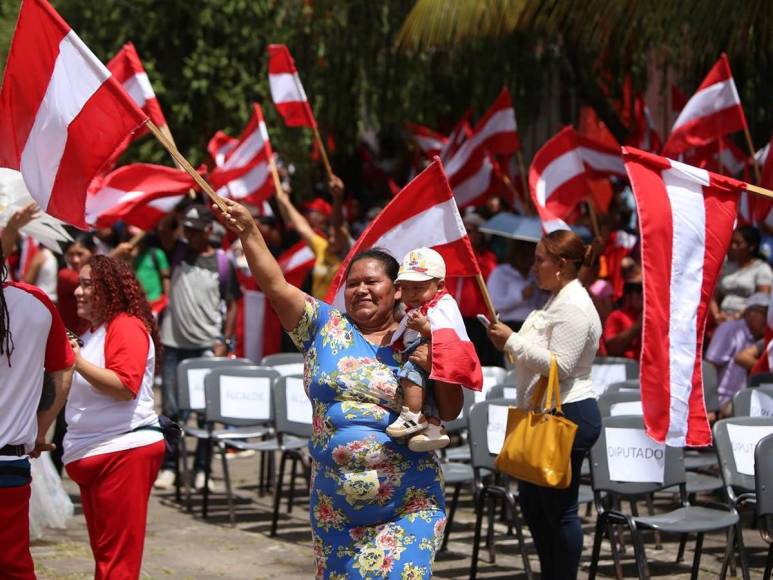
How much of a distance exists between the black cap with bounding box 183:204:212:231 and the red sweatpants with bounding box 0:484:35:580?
6153mm

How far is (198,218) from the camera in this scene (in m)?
11.5

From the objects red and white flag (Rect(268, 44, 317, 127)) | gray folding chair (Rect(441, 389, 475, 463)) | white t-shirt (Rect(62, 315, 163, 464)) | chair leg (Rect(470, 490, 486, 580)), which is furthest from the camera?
red and white flag (Rect(268, 44, 317, 127))

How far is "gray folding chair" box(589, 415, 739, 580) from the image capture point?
7523 millimetres

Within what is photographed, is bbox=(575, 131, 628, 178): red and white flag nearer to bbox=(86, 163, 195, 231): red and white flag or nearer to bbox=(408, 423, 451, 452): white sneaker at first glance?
bbox=(86, 163, 195, 231): red and white flag

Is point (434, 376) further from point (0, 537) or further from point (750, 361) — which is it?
point (750, 361)

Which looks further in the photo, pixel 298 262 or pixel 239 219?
pixel 298 262

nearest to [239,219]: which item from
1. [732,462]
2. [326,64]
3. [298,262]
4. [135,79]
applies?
[732,462]

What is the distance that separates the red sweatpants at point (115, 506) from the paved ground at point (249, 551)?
1946 millimetres

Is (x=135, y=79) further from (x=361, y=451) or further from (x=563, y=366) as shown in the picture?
(x=361, y=451)

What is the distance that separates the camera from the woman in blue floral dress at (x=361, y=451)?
5.30 metres

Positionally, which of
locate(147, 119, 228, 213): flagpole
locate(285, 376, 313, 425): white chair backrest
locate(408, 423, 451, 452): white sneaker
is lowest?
locate(285, 376, 313, 425): white chair backrest

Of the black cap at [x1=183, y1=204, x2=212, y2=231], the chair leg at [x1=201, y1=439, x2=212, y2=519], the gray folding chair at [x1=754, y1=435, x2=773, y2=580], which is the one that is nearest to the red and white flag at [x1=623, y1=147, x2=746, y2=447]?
the gray folding chair at [x1=754, y1=435, x2=773, y2=580]

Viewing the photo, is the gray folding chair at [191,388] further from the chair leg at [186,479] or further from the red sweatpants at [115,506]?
the red sweatpants at [115,506]

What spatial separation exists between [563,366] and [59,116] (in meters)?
2.57
